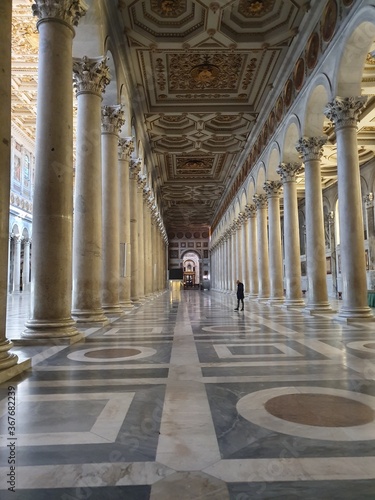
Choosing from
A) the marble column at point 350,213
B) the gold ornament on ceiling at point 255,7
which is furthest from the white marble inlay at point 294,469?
the gold ornament on ceiling at point 255,7

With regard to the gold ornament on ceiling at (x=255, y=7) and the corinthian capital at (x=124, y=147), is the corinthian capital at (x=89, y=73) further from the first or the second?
the gold ornament on ceiling at (x=255, y=7)

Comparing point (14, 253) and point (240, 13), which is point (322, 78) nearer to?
point (240, 13)

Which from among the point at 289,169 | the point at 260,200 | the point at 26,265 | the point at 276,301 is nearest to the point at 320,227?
the point at 289,169

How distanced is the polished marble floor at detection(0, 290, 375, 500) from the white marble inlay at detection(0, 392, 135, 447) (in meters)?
0.01

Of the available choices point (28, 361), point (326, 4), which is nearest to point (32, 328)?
point (28, 361)

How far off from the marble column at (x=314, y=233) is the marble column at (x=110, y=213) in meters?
5.97

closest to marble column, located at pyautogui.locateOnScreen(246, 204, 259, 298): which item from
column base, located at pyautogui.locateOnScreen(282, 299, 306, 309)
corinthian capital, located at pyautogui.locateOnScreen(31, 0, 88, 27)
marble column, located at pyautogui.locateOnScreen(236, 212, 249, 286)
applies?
marble column, located at pyautogui.locateOnScreen(236, 212, 249, 286)

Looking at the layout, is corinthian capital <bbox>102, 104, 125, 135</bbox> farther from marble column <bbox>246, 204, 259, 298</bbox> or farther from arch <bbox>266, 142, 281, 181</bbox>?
marble column <bbox>246, 204, 259, 298</bbox>

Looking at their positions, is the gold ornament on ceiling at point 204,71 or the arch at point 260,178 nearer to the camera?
the gold ornament on ceiling at point 204,71

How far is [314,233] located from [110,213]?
635 centimetres

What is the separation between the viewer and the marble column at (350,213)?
10086mm

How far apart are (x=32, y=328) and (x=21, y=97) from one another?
18.2 meters

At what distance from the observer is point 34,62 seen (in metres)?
16.8

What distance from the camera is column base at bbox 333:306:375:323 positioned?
977 cm
